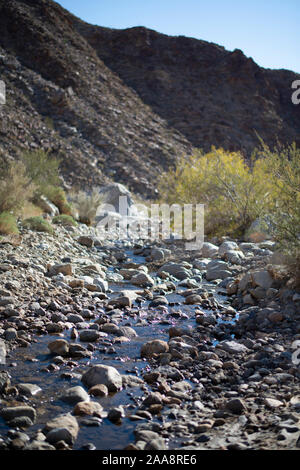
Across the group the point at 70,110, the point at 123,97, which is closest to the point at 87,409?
the point at 70,110

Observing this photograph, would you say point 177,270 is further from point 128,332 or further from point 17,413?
point 17,413

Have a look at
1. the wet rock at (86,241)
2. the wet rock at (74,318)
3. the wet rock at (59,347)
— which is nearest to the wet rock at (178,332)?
the wet rock at (74,318)

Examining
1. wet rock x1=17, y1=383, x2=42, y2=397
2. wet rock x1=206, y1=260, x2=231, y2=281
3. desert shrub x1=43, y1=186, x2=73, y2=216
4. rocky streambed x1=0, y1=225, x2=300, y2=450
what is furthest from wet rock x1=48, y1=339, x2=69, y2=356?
desert shrub x1=43, y1=186, x2=73, y2=216

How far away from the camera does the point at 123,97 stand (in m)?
29.2

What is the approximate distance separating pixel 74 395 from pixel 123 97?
1106 inches

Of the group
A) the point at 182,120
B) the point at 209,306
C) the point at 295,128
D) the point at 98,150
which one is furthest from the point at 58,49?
the point at 209,306

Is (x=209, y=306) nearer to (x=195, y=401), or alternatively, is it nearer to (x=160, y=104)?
(x=195, y=401)

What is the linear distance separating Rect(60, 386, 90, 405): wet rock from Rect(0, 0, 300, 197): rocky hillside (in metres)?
14.2

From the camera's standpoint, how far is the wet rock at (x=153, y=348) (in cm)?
415

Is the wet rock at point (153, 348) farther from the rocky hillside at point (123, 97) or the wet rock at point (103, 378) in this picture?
the rocky hillside at point (123, 97)

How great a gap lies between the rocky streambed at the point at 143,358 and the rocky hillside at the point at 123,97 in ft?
37.9

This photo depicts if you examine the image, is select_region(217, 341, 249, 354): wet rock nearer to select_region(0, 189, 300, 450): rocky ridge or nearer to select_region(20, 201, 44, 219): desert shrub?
select_region(0, 189, 300, 450): rocky ridge

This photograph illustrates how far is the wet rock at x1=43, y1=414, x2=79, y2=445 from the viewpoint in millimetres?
2668

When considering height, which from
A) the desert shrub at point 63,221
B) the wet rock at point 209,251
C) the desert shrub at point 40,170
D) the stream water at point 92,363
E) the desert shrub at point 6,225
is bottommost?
the stream water at point 92,363
